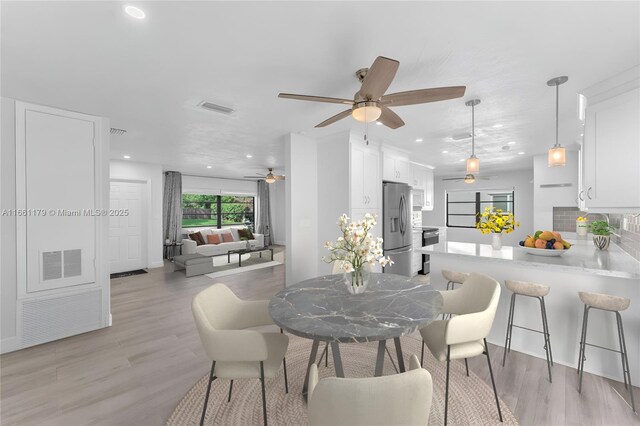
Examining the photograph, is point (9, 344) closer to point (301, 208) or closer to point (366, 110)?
point (301, 208)

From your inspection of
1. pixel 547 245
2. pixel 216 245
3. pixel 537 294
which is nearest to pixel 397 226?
pixel 547 245

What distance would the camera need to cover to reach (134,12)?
156 centimetres

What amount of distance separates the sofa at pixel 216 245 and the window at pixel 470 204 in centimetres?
626

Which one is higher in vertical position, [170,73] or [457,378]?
[170,73]

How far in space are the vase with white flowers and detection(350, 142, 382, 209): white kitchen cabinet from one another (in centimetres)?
Answer: 218

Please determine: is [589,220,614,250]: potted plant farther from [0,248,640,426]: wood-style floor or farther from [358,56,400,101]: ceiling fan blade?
[358,56,400,101]: ceiling fan blade

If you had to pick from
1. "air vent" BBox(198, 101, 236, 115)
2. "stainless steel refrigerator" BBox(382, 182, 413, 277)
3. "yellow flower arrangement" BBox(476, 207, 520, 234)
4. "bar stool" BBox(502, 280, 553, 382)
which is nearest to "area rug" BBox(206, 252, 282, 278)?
"stainless steel refrigerator" BBox(382, 182, 413, 277)

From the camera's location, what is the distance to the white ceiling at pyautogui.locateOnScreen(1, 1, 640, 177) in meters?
1.57

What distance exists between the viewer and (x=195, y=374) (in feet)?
7.82

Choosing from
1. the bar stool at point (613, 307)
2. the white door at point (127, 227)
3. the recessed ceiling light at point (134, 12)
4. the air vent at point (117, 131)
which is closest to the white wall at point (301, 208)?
the air vent at point (117, 131)

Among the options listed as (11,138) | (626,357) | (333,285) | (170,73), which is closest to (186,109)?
(170,73)

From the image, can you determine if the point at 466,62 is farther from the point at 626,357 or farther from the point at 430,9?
the point at 626,357

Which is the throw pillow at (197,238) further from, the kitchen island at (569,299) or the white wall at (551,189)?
the white wall at (551,189)

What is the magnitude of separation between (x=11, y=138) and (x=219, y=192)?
20.8 feet
